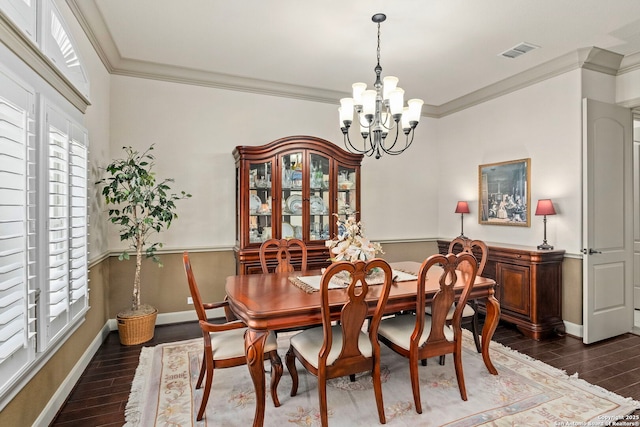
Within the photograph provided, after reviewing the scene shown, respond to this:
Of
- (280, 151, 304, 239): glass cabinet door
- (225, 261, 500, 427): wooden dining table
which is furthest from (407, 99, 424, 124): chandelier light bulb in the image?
(280, 151, 304, 239): glass cabinet door

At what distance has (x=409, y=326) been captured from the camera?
2.58m

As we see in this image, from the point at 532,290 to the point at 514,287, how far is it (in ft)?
0.70

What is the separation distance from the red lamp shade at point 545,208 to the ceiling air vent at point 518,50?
154 cm

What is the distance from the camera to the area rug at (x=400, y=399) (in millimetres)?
2193

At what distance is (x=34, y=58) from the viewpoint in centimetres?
187

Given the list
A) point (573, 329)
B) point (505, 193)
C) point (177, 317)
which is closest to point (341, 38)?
point (505, 193)

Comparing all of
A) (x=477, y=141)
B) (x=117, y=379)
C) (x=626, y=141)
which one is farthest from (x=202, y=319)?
(x=626, y=141)

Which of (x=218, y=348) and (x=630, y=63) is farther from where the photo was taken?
(x=630, y=63)

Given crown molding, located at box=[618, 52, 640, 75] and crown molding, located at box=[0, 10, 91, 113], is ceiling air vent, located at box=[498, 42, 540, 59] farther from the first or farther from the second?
crown molding, located at box=[0, 10, 91, 113]

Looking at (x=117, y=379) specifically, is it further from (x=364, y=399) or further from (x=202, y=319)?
(x=364, y=399)

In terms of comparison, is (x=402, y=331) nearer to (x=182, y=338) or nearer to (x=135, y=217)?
(x=182, y=338)

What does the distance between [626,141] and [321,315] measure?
12.9 ft

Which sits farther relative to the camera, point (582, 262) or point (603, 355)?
point (582, 262)

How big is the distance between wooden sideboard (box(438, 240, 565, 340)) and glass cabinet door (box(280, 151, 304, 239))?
91.9 inches
